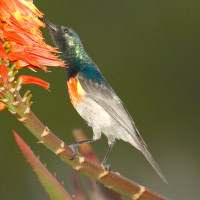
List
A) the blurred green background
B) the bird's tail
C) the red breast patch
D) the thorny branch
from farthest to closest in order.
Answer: the blurred green background, the red breast patch, the bird's tail, the thorny branch

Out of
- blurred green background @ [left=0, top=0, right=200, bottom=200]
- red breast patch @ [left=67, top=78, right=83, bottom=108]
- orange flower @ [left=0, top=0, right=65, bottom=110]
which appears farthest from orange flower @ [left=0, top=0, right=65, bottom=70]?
blurred green background @ [left=0, top=0, right=200, bottom=200]

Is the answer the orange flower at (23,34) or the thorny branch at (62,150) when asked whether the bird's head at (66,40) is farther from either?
the thorny branch at (62,150)

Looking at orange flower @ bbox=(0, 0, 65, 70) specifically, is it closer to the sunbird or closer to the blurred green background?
the sunbird

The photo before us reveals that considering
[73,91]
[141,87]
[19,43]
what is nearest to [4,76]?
[19,43]

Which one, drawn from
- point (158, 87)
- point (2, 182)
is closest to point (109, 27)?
point (158, 87)

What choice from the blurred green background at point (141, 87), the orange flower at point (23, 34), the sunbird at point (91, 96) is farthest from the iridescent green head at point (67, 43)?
the blurred green background at point (141, 87)

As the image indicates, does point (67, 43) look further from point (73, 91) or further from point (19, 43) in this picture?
point (19, 43)
